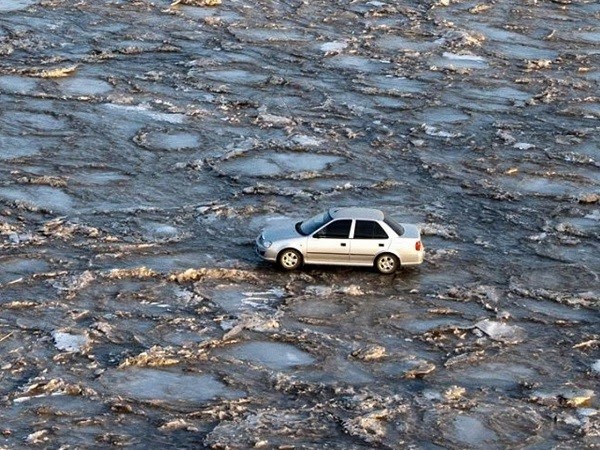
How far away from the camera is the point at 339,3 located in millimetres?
34594

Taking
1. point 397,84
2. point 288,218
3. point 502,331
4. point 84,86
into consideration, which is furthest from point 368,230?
point 84,86

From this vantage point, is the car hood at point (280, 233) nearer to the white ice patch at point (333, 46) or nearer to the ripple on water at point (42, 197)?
the ripple on water at point (42, 197)

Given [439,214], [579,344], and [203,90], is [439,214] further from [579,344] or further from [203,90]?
[203,90]

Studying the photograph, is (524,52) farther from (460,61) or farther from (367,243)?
(367,243)

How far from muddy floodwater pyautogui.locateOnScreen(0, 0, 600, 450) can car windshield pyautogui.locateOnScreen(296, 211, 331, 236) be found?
557 mm

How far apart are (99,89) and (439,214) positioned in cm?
914

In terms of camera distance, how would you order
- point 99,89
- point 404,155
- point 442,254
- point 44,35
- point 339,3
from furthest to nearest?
point 339,3 → point 44,35 → point 99,89 → point 404,155 → point 442,254

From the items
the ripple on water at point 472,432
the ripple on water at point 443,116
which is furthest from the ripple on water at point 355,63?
the ripple on water at point 472,432

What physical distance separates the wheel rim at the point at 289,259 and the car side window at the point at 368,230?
2.97 ft

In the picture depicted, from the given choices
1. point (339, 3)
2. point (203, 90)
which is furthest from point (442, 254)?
point (339, 3)

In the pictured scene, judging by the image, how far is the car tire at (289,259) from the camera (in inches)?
702

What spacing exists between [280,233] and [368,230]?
1.26m

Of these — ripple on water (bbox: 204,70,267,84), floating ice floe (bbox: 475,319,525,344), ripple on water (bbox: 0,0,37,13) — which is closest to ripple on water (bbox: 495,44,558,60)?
ripple on water (bbox: 204,70,267,84)

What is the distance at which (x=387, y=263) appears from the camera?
1795cm
